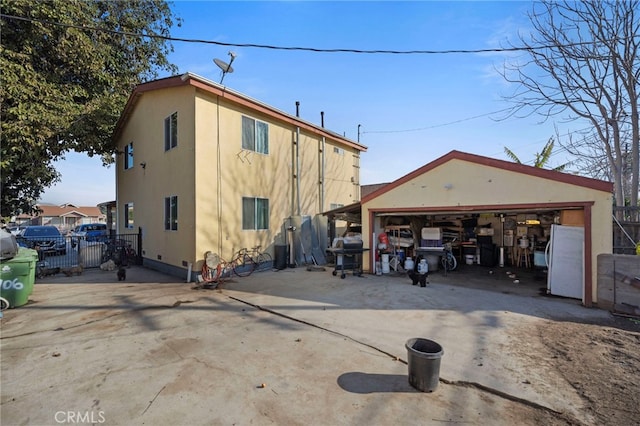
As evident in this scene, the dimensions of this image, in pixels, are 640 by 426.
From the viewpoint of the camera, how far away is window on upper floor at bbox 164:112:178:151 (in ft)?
33.4

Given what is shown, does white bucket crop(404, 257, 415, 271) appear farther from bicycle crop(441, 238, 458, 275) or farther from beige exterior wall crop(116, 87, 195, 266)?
beige exterior wall crop(116, 87, 195, 266)

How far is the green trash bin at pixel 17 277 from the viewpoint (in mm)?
6062

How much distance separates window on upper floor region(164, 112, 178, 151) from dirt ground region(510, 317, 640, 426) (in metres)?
10.7

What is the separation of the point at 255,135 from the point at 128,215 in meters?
7.69

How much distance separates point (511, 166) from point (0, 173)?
1678 centimetres

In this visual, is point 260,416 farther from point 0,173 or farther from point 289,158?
point 0,173

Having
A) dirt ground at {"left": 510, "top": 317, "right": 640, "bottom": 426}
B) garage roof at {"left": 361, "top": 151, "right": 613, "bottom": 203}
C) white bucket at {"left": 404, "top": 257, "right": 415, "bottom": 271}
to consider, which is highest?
garage roof at {"left": 361, "top": 151, "right": 613, "bottom": 203}

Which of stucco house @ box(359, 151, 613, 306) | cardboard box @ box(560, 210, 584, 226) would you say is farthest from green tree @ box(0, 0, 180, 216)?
cardboard box @ box(560, 210, 584, 226)

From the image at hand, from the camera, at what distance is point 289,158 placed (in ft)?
42.2

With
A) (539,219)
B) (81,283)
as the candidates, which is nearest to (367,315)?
(81,283)

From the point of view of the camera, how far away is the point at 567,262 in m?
Answer: 7.31

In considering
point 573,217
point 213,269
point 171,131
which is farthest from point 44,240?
point 573,217

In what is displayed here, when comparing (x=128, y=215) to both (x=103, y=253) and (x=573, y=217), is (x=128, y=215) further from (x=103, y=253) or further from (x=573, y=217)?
(x=573, y=217)

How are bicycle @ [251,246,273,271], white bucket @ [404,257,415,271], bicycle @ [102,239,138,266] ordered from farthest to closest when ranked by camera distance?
bicycle @ [102,239,138,266], bicycle @ [251,246,273,271], white bucket @ [404,257,415,271]
